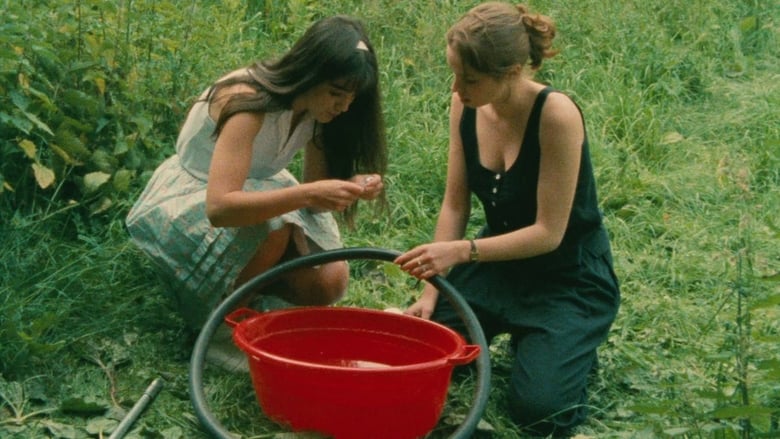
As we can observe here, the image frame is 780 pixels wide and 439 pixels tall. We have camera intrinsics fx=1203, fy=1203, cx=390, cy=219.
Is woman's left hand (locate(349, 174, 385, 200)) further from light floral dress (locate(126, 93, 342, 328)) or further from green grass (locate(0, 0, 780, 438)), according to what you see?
green grass (locate(0, 0, 780, 438))

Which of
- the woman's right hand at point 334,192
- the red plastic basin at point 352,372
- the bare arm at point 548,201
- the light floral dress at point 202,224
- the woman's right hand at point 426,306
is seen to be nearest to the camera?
the red plastic basin at point 352,372

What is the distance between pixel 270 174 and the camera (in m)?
3.15

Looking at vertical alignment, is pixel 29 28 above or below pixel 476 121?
above

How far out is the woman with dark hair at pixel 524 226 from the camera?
283 centimetres

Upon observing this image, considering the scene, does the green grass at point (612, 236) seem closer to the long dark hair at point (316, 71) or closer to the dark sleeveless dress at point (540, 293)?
the dark sleeveless dress at point (540, 293)

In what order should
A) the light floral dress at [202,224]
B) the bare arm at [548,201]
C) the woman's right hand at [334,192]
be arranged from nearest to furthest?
1. the woman's right hand at [334,192]
2. the bare arm at [548,201]
3. the light floral dress at [202,224]

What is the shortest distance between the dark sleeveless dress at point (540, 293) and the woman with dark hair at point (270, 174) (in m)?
0.32

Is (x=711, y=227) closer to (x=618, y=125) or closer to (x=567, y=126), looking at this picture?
(x=618, y=125)

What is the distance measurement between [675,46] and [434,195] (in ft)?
5.26

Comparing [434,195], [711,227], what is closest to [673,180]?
[711,227]

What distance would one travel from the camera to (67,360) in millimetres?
3086

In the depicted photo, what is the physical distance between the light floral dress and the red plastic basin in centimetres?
24

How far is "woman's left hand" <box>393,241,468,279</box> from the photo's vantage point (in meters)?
2.76

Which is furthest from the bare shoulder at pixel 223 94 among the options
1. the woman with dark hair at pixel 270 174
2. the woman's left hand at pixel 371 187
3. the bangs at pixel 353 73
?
the woman's left hand at pixel 371 187
